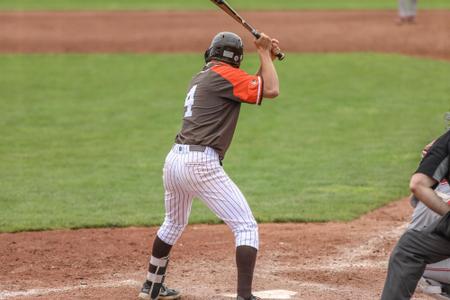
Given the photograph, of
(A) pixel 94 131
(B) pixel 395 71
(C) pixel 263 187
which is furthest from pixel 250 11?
(C) pixel 263 187

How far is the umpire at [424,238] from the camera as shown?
5363 mm

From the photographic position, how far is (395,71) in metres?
19.3

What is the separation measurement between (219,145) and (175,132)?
8.74 meters

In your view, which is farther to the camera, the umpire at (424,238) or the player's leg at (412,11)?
the player's leg at (412,11)

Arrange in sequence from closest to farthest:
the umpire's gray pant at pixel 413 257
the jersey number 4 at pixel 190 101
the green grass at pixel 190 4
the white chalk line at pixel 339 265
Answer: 1. the umpire's gray pant at pixel 413 257
2. the jersey number 4 at pixel 190 101
3. the white chalk line at pixel 339 265
4. the green grass at pixel 190 4

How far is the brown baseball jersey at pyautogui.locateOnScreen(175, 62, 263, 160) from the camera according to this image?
645cm

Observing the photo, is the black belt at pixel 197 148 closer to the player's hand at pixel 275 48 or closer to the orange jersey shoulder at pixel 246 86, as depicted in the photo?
the orange jersey shoulder at pixel 246 86

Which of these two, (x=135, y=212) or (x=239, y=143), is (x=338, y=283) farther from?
(x=239, y=143)

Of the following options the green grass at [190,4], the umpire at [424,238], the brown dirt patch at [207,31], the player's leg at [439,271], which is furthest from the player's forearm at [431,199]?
the green grass at [190,4]

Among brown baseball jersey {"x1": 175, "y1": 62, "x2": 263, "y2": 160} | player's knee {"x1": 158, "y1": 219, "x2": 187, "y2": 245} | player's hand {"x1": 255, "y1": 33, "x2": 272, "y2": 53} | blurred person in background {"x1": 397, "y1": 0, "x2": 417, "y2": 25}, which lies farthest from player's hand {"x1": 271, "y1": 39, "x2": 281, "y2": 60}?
blurred person in background {"x1": 397, "y1": 0, "x2": 417, "y2": 25}

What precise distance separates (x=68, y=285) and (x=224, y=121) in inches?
78.5

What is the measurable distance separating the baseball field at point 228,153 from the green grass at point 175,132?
4cm

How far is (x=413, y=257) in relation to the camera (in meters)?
5.48

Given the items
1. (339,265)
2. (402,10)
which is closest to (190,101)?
(339,265)
